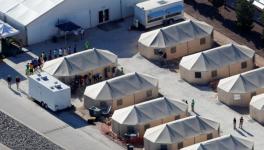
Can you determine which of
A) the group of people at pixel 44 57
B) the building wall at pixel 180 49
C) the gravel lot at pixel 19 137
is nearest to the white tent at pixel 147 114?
the gravel lot at pixel 19 137

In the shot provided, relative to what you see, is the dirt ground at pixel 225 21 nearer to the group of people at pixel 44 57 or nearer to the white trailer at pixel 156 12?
the white trailer at pixel 156 12

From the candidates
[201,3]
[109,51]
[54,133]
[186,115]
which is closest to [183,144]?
[186,115]

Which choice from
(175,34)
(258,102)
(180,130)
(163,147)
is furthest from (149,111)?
(175,34)

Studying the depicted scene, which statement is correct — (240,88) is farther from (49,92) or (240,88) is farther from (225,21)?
(225,21)

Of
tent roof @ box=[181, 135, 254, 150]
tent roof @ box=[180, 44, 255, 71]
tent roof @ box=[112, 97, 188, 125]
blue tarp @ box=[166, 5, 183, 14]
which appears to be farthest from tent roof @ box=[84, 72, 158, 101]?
blue tarp @ box=[166, 5, 183, 14]

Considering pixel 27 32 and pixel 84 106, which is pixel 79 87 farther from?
pixel 27 32

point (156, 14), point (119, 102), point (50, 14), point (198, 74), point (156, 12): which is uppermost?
point (50, 14)
